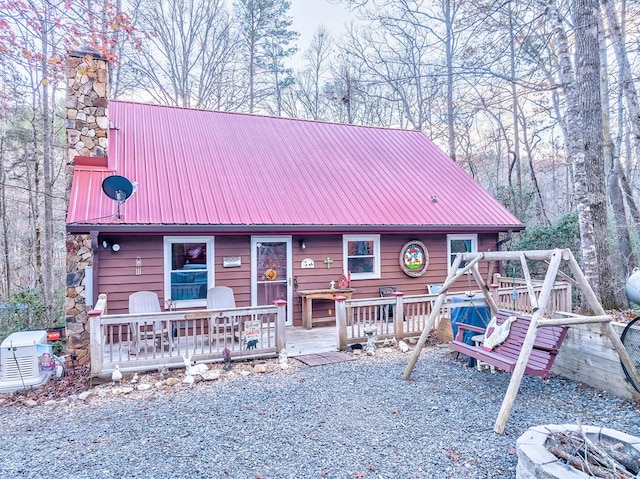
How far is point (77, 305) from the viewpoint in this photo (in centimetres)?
686

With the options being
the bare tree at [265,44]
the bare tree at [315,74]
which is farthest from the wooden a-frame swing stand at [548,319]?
the bare tree at [315,74]

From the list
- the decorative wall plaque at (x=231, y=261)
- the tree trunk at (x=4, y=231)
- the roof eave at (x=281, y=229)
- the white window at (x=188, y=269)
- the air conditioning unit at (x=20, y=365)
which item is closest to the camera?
the air conditioning unit at (x=20, y=365)

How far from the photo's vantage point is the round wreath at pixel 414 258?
9.11 metres

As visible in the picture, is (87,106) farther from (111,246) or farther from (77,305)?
(77,305)

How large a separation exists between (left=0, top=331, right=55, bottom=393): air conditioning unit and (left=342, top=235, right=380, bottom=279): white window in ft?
18.3

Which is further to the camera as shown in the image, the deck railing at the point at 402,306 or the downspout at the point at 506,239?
the downspout at the point at 506,239

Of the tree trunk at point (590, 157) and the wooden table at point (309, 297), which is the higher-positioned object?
the tree trunk at point (590, 157)

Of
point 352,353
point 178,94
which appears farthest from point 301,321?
point 178,94

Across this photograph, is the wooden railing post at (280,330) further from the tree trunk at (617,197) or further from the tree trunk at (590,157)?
the tree trunk at (617,197)

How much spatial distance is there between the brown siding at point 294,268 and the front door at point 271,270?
119mm

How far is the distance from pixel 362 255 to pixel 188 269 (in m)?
3.68

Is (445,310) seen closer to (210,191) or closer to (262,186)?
(262,186)

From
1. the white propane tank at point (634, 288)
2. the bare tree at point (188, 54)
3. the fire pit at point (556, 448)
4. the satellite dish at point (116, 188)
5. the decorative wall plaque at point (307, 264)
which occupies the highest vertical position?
the bare tree at point (188, 54)

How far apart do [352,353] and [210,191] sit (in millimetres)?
4272
